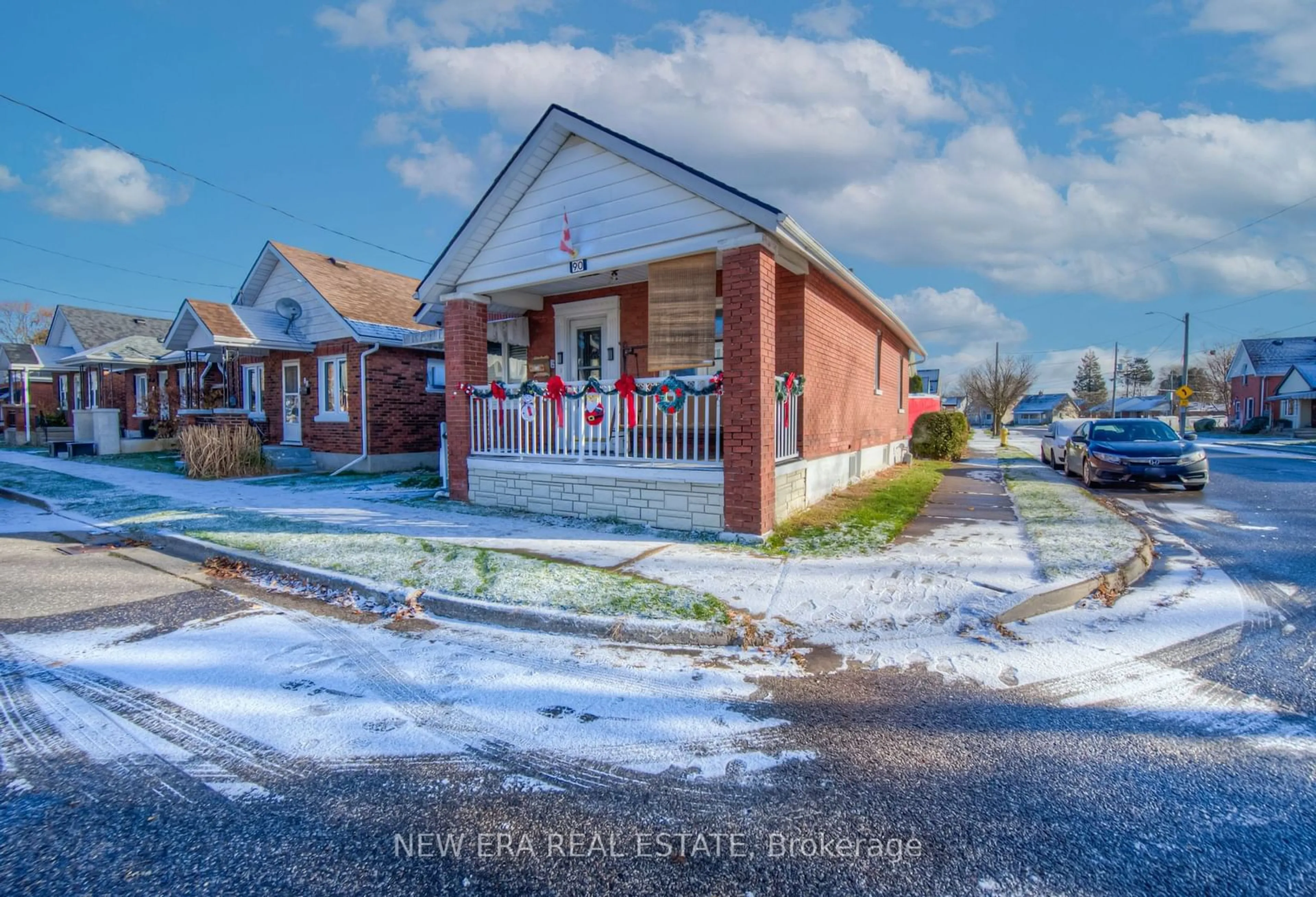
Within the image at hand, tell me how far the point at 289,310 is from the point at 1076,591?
59.2ft

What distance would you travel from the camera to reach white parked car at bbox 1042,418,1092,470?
54.3ft

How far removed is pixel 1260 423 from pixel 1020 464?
39469 mm

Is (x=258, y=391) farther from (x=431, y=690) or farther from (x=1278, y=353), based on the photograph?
(x=1278, y=353)

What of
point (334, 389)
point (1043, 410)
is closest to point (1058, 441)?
point (334, 389)

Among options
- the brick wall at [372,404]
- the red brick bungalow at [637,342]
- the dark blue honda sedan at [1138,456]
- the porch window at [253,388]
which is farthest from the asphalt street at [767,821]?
the porch window at [253,388]

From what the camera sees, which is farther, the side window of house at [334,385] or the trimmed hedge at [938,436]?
the trimmed hedge at [938,436]

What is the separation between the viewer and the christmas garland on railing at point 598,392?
7832 millimetres

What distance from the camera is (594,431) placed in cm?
967

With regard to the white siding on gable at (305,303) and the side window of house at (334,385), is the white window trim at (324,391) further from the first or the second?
the white siding on gable at (305,303)

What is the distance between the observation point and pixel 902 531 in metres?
8.24

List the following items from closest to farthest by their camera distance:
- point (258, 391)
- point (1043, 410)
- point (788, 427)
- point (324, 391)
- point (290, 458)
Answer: point (788, 427) → point (290, 458) → point (324, 391) → point (258, 391) → point (1043, 410)

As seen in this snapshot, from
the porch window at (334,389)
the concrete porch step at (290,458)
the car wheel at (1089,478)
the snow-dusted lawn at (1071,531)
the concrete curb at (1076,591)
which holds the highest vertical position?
the porch window at (334,389)

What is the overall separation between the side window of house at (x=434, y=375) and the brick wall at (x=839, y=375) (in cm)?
1016

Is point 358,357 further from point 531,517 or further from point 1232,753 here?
point 1232,753
